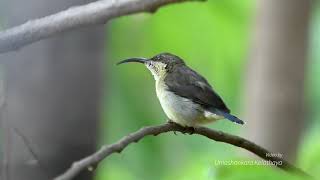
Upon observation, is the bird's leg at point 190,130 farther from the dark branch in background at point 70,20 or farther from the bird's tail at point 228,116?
the dark branch in background at point 70,20

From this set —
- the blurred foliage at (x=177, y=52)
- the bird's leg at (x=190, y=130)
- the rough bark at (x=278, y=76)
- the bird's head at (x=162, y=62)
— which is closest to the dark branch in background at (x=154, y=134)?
the bird's leg at (x=190, y=130)

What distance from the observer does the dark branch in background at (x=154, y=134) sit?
1175 mm

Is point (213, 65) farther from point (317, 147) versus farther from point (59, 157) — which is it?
point (317, 147)

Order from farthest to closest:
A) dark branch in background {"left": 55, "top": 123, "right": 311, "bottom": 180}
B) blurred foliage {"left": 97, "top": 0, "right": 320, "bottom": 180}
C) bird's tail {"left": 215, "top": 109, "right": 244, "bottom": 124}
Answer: blurred foliage {"left": 97, "top": 0, "right": 320, "bottom": 180} < bird's tail {"left": 215, "top": 109, "right": 244, "bottom": 124} < dark branch in background {"left": 55, "top": 123, "right": 311, "bottom": 180}

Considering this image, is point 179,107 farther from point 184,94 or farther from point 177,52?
point 177,52

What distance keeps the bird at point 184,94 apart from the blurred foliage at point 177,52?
249cm

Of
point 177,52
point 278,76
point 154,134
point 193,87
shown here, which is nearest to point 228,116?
point 193,87

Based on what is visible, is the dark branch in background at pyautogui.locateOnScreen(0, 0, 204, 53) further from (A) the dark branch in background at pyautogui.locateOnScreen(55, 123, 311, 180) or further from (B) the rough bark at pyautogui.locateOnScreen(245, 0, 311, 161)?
(B) the rough bark at pyautogui.locateOnScreen(245, 0, 311, 161)

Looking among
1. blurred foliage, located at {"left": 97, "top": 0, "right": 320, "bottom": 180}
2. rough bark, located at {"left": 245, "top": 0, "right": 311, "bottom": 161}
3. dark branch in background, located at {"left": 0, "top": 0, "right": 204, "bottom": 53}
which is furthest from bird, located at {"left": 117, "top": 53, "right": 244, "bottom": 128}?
blurred foliage, located at {"left": 97, "top": 0, "right": 320, "bottom": 180}

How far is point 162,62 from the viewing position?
1731 mm

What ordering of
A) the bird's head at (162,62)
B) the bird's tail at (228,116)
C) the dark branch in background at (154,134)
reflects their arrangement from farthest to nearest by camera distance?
the bird's head at (162,62), the bird's tail at (228,116), the dark branch in background at (154,134)

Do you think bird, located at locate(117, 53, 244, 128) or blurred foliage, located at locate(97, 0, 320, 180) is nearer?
bird, located at locate(117, 53, 244, 128)

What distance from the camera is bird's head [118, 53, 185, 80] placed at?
1681mm

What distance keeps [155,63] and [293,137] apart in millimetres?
2190
